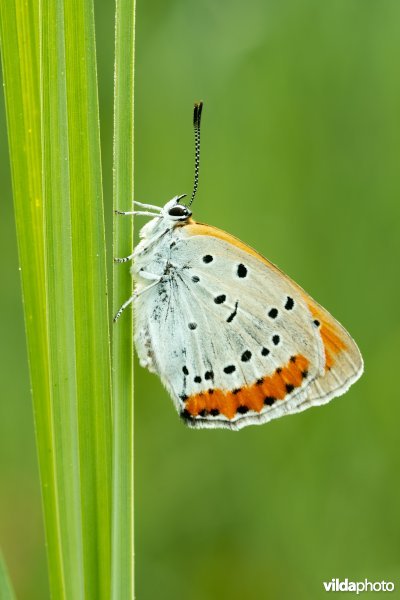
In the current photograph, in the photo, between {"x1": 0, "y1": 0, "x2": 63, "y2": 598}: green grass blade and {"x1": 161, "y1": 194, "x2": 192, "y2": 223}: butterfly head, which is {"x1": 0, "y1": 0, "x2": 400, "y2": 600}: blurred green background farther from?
{"x1": 0, "y1": 0, "x2": 63, "y2": 598}: green grass blade

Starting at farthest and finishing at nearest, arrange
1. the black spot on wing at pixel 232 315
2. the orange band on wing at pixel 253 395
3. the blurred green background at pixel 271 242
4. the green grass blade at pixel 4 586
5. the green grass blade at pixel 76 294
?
the blurred green background at pixel 271 242, the black spot on wing at pixel 232 315, the orange band on wing at pixel 253 395, the green grass blade at pixel 76 294, the green grass blade at pixel 4 586

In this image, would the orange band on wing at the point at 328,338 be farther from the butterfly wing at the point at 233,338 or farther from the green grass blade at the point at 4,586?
the green grass blade at the point at 4,586

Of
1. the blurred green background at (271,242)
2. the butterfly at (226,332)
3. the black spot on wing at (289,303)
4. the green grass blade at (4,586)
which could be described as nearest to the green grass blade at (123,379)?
the green grass blade at (4,586)

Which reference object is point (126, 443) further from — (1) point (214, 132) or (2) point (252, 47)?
(2) point (252, 47)

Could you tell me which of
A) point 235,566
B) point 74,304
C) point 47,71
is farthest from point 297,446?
point 47,71

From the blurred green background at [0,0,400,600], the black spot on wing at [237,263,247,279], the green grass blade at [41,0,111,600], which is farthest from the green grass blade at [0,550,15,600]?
the blurred green background at [0,0,400,600]
